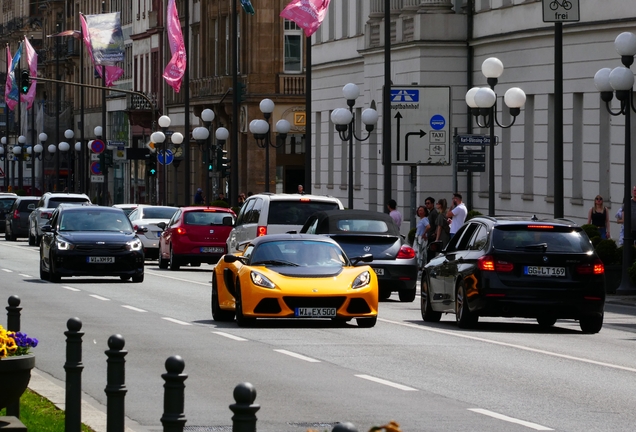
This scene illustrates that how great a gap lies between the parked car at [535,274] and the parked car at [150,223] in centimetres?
2631

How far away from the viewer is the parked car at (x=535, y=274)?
21734mm

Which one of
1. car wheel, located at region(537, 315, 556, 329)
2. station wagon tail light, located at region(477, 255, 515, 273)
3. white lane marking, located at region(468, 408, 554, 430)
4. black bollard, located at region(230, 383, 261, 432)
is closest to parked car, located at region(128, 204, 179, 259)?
car wheel, located at region(537, 315, 556, 329)

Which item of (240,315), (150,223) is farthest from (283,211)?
(150,223)

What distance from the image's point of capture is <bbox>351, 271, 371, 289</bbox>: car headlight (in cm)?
2202

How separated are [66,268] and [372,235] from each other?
782 cm

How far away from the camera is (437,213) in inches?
1487

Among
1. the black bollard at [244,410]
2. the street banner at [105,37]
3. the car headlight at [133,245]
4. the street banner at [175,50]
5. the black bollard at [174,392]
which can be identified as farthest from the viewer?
the street banner at [105,37]

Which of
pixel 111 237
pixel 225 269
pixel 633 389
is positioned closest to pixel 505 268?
pixel 225 269

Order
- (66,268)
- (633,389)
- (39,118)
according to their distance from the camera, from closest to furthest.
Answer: (633,389)
(66,268)
(39,118)

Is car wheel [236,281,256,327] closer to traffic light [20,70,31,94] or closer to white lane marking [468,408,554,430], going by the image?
white lane marking [468,408,554,430]

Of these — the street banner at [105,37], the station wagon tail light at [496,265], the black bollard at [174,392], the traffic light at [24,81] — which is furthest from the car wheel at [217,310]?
the street banner at [105,37]

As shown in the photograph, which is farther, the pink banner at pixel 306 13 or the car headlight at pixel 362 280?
the pink banner at pixel 306 13

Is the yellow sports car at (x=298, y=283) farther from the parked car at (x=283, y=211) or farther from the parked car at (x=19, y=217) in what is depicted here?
the parked car at (x=19, y=217)

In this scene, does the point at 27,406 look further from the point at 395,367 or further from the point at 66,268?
the point at 66,268
